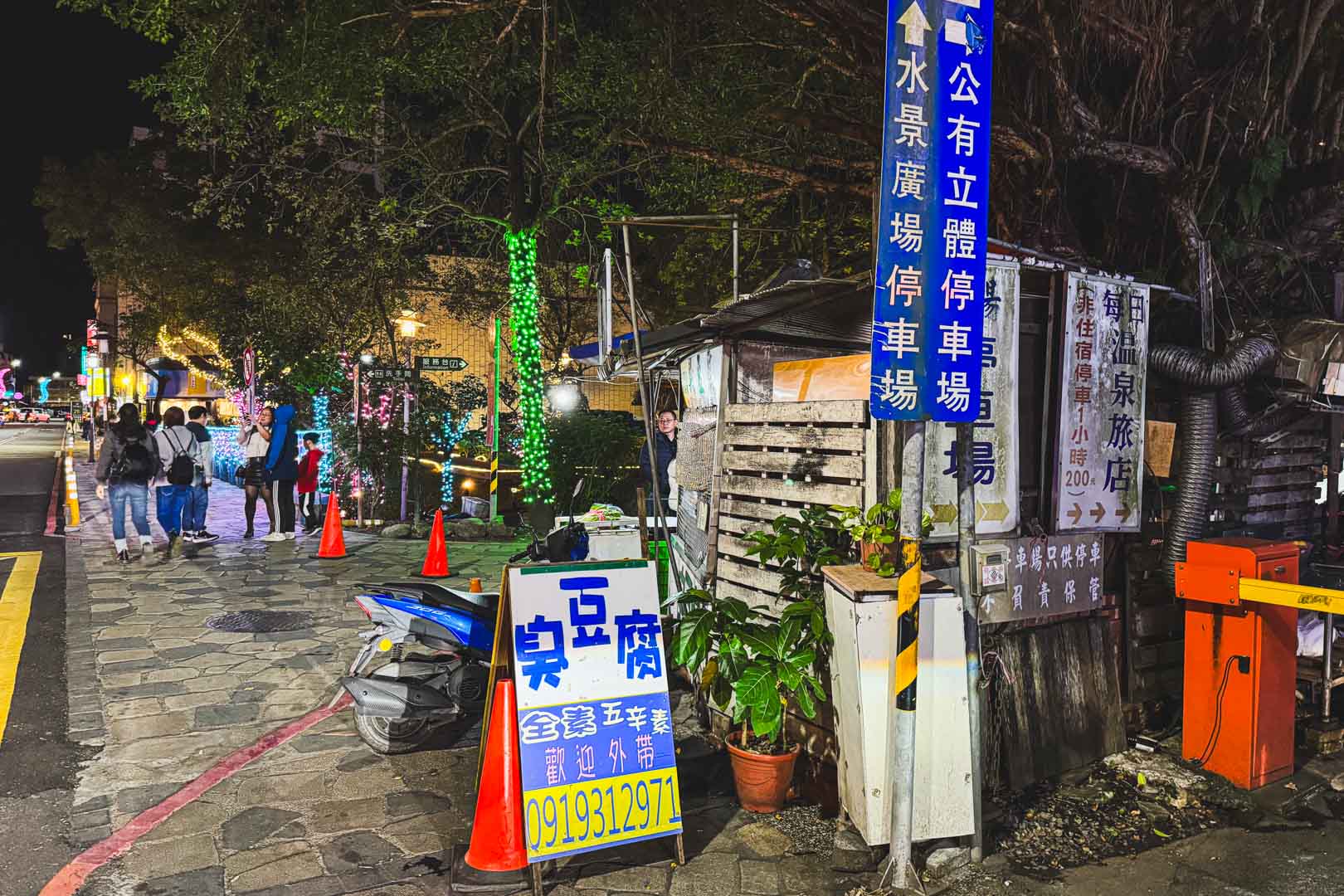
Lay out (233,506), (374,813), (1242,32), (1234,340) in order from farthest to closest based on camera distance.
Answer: (233,506) < (1242,32) < (1234,340) < (374,813)

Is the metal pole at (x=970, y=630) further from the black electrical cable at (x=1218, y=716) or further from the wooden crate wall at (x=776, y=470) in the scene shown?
the black electrical cable at (x=1218, y=716)

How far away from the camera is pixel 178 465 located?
12.1 meters

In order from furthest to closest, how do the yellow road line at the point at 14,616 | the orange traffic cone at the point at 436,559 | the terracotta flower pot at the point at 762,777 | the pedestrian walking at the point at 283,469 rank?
the pedestrian walking at the point at 283,469, the orange traffic cone at the point at 436,559, the yellow road line at the point at 14,616, the terracotta flower pot at the point at 762,777

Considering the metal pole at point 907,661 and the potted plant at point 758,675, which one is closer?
the metal pole at point 907,661

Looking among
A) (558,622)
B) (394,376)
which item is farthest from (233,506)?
(558,622)

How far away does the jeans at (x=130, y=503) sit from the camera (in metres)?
11.6

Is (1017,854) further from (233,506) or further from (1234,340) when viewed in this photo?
(233,506)

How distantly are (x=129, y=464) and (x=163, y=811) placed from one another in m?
8.22

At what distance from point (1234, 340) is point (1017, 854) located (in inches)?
170

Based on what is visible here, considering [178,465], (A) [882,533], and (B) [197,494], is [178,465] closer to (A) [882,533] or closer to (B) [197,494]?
(B) [197,494]

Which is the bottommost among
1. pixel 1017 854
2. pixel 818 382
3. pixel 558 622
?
pixel 1017 854

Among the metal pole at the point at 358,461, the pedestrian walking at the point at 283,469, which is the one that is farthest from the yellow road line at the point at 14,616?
the metal pole at the point at 358,461

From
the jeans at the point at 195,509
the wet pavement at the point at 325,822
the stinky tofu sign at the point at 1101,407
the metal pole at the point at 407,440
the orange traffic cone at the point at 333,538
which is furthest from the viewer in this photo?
the metal pole at the point at 407,440

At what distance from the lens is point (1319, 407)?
6.80m
